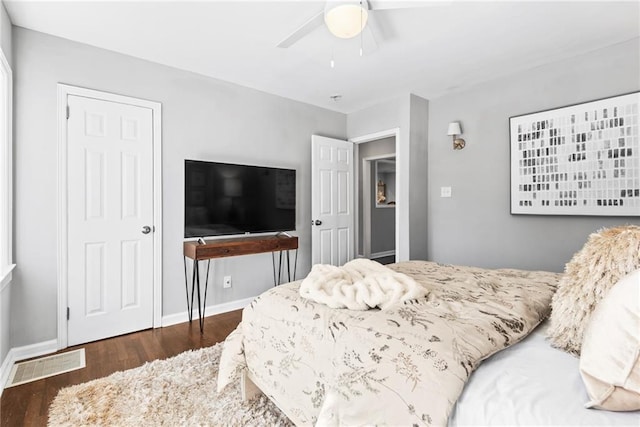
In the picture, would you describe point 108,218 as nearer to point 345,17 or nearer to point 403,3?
point 345,17

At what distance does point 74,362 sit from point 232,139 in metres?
2.37

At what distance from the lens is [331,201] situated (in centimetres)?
418

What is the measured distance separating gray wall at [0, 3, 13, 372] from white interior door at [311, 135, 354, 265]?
2.75 m

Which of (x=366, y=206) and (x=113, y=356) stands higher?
(x=366, y=206)

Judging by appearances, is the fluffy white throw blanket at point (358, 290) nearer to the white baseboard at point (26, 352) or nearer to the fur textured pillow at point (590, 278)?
the fur textured pillow at point (590, 278)

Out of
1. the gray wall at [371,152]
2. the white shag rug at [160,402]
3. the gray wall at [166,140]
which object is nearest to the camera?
the white shag rug at [160,402]

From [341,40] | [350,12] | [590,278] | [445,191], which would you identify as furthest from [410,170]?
[590,278]

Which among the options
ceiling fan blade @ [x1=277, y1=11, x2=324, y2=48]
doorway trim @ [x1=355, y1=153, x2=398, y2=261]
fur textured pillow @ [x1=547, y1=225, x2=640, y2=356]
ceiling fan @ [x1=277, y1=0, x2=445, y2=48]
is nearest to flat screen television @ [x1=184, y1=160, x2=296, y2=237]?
ceiling fan blade @ [x1=277, y1=11, x2=324, y2=48]

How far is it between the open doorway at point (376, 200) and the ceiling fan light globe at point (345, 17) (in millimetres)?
3788

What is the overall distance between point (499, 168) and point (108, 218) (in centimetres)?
379

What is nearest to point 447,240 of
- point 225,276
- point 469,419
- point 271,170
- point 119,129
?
point 271,170

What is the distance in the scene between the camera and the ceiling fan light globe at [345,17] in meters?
1.79

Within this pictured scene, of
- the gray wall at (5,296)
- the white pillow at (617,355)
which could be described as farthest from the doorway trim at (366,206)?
the white pillow at (617,355)

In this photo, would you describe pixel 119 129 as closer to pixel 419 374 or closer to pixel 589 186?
pixel 419 374
